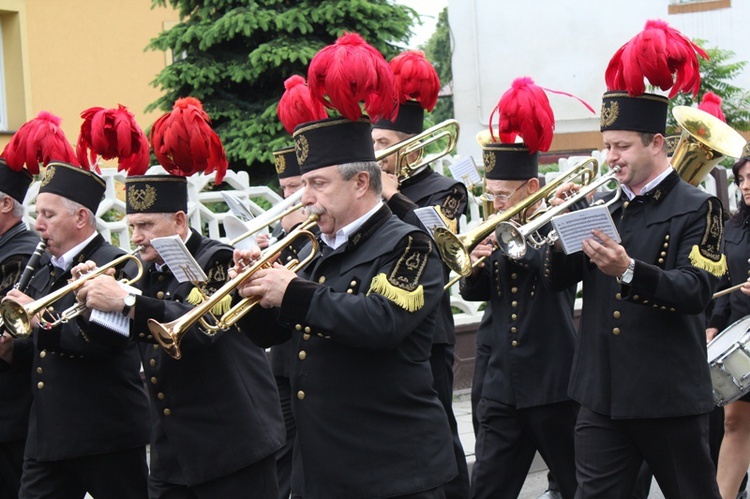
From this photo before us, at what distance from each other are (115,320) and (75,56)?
1304 centimetres

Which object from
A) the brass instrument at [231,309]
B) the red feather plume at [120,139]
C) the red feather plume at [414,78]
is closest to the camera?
the brass instrument at [231,309]

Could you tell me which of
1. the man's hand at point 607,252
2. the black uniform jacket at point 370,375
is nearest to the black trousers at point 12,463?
the black uniform jacket at point 370,375

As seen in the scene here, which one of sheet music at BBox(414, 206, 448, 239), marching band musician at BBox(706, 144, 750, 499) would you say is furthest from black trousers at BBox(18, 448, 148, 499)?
marching band musician at BBox(706, 144, 750, 499)

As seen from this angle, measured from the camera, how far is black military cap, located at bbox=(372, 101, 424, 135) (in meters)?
6.83

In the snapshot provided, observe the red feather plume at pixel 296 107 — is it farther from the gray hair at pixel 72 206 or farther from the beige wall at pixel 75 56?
the beige wall at pixel 75 56

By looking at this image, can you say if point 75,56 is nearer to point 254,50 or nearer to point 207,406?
point 254,50

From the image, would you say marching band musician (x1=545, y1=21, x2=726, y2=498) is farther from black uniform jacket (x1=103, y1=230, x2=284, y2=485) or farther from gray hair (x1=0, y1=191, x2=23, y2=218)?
gray hair (x1=0, y1=191, x2=23, y2=218)

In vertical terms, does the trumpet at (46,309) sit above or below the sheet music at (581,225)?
below

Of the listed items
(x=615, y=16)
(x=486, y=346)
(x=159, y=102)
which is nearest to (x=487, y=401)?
(x=486, y=346)

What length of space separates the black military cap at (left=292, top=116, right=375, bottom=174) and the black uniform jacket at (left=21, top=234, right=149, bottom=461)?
1492mm

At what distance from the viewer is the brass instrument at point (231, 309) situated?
173 inches

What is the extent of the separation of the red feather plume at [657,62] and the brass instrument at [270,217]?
5.15 ft

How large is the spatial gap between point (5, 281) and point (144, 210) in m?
1.21

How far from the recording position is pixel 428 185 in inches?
265
